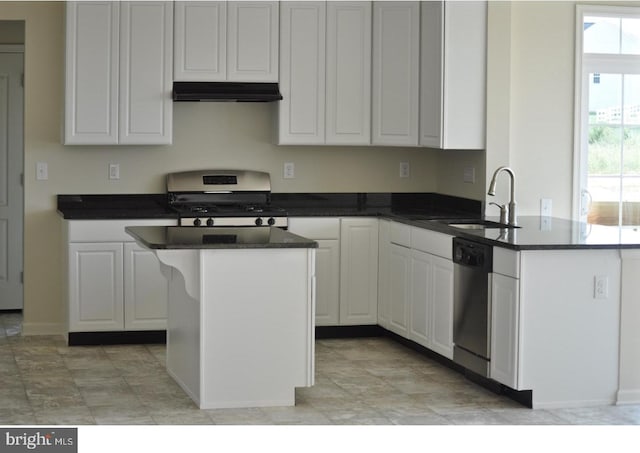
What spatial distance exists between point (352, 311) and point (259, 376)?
2.08 metres

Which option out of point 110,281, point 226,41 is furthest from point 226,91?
point 110,281

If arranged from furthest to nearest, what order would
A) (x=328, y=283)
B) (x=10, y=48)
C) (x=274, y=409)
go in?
(x=10, y=48)
(x=328, y=283)
(x=274, y=409)

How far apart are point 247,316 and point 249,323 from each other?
0.12ft

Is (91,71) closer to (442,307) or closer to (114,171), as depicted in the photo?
(114,171)

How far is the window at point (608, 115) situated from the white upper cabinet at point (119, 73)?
2750 millimetres

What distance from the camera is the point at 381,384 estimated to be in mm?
5727

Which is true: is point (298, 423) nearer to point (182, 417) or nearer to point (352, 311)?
point (182, 417)

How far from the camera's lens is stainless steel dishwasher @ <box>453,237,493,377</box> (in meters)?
5.39

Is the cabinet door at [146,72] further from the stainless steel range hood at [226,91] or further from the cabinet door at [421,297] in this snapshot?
the cabinet door at [421,297]

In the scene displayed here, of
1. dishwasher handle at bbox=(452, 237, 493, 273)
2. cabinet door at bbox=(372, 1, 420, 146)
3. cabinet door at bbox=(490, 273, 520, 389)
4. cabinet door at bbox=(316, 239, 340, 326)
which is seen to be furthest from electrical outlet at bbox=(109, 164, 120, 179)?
cabinet door at bbox=(490, 273, 520, 389)

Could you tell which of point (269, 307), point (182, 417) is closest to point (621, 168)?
point (269, 307)

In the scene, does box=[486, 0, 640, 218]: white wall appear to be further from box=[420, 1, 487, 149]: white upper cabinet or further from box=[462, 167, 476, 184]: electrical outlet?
box=[462, 167, 476, 184]: electrical outlet

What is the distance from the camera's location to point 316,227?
706cm
